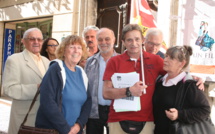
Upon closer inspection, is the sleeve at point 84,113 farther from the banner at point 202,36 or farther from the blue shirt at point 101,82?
the banner at point 202,36

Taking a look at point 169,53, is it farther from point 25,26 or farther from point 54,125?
point 25,26

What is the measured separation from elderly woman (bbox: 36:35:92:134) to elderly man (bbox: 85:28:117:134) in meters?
0.40

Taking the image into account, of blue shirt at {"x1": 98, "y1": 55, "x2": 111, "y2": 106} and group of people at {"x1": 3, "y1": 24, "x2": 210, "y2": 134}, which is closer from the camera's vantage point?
group of people at {"x1": 3, "y1": 24, "x2": 210, "y2": 134}

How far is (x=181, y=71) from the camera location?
8.10ft

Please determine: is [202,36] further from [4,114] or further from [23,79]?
[4,114]

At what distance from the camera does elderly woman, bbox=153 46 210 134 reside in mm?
2270

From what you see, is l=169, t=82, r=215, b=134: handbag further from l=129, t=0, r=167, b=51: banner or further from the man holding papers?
l=129, t=0, r=167, b=51: banner

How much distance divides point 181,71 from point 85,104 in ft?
3.34

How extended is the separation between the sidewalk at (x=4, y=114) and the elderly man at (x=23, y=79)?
279cm

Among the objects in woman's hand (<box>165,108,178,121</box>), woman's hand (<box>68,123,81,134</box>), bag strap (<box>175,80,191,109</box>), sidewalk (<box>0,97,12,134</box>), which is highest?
bag strap (<box>175,80,191,109</box>)

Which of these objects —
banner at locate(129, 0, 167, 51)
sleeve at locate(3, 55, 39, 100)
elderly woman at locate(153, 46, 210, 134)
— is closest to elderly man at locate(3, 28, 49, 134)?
sleeve at locate(3, 55, 39, 100)

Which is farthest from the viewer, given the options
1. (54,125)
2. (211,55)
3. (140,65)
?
(211,55)

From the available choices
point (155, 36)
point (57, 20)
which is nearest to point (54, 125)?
point (155, 36)

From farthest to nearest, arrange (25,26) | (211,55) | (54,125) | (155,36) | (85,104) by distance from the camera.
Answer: (25,26) < (211,55) < (155,36) < (85,104) < (54,125)
